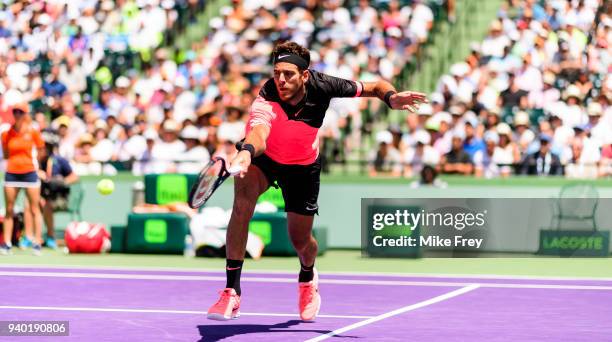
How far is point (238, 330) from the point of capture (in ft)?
33.3

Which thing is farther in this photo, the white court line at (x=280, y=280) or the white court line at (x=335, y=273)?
the white court line at (x=335, y=273)

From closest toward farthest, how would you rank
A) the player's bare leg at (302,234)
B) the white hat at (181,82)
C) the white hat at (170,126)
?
the player's bare leg at (302,234)
the white hat at (170,126)
the white hat at (181,82)

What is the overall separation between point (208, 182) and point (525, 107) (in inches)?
493

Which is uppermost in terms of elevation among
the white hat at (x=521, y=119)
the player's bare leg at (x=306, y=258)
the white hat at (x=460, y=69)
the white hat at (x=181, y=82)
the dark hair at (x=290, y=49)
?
the white hat at (x=460, y=69)

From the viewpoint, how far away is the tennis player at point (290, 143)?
9.90 m

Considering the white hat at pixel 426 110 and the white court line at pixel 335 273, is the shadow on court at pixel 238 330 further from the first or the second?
the white hat at pixel 426 110

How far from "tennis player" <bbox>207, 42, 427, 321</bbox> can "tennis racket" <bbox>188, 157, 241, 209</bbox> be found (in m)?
0.49

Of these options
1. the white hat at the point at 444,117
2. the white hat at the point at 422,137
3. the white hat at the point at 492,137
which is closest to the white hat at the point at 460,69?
the white hat at the point at 444,117

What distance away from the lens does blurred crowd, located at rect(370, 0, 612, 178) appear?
19766mm

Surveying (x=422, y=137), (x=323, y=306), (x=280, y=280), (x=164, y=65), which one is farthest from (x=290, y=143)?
(x=164, y=65)

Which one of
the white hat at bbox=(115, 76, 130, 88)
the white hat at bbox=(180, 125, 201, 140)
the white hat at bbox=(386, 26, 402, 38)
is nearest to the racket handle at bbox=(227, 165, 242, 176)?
the white hat at bbox=(180, 125, 201, 140)

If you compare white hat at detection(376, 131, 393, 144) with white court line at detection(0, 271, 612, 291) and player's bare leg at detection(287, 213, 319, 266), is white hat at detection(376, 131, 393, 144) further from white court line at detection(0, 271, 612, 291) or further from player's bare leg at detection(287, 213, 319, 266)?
player's bare leg at detection(287, 213, 319, 266)

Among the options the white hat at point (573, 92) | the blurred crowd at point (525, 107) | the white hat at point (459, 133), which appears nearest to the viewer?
the blurred crowd at point (525, 107)

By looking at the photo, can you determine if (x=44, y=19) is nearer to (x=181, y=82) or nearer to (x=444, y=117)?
(x=181, y=82)
